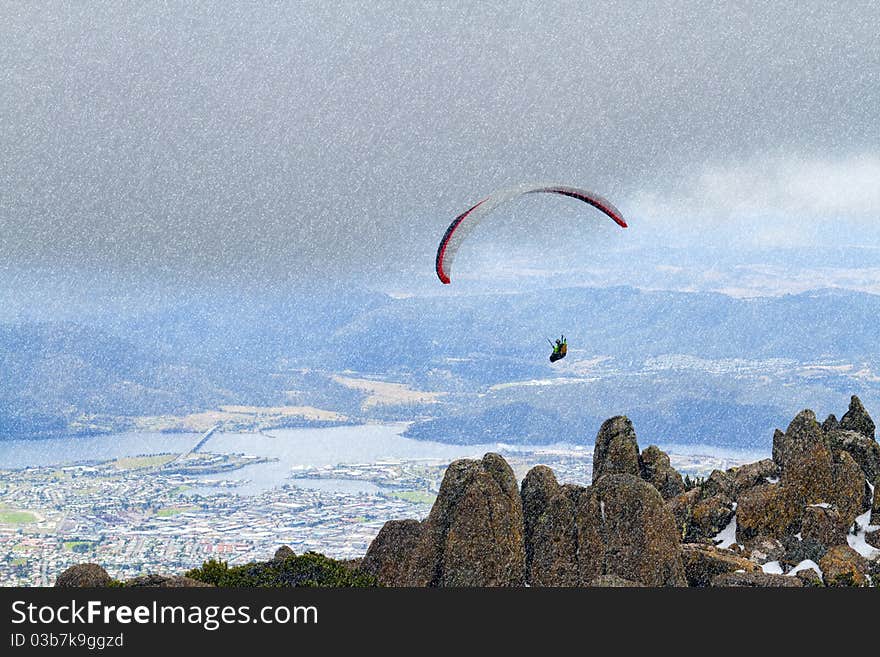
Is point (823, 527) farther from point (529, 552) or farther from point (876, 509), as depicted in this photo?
point (529, 552)

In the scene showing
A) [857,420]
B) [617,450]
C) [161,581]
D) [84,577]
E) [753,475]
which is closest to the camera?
[161,581]

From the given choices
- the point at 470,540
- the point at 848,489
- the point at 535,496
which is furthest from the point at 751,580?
the point at 848,489

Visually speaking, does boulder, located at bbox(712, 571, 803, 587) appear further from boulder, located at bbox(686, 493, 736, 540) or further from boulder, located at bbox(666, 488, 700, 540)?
boulder, located at bbox(666, 488, 700, 540)

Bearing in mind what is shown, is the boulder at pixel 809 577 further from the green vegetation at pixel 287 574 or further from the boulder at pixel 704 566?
the green vegetation at pixel 287 574

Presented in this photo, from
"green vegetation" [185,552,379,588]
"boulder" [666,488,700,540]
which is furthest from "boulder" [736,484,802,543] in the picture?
"green vegetation" [185,552,379,588]

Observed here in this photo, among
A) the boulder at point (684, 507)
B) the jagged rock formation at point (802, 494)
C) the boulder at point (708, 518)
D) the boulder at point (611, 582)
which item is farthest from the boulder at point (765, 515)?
the boulder at point (611, 582)
